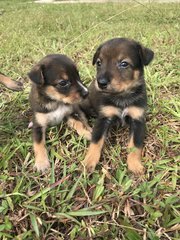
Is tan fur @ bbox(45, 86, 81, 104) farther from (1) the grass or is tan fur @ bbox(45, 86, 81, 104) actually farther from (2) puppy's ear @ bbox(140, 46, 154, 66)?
(2) puppy's ear @ bbox(140, 46, 154, 66)

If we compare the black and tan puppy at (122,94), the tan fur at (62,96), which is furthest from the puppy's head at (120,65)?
the tan fur at (62,96)

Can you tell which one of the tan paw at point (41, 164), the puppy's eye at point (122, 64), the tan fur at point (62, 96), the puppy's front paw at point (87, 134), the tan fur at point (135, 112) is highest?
the puppy's eye at point (122, 64)

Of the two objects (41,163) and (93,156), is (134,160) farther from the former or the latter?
(41,163)

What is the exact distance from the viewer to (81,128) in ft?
14.6

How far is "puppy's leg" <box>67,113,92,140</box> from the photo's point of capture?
4.42m

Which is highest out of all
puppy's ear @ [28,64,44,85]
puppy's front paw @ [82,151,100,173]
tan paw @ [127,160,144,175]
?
puppy's ear @ [28,64,44,85]

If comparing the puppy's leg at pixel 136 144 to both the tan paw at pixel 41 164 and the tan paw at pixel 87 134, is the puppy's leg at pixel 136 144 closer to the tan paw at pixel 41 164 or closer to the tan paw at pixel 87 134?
the tan paw at pixel 87 134

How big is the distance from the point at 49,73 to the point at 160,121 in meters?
A: 1.41

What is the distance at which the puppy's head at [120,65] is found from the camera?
155 inches

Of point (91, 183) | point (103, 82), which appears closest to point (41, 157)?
point (91, 183)

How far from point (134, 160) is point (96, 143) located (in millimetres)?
436

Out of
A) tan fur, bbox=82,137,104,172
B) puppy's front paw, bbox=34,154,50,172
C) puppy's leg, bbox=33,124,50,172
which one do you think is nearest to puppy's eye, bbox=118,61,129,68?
tan fur, bbox=82,137,104,172

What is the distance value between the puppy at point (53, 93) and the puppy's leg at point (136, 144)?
0.53m

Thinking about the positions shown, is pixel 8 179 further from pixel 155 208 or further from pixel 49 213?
pixel 155 208
